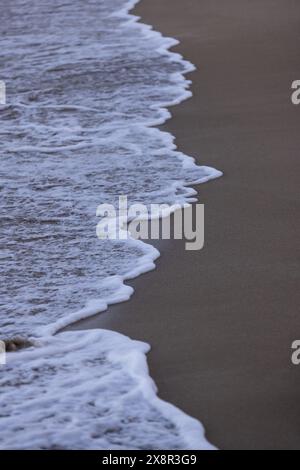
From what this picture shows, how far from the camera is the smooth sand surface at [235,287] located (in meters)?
2.83

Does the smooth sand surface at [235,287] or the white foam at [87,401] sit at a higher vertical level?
the smooth sand surface at [235,287]

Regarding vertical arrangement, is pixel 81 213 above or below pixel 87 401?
above

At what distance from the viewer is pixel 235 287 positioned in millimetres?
3641

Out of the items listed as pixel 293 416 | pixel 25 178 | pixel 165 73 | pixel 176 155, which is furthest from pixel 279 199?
pixel 165 73

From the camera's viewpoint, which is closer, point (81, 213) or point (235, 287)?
point (235, 287)

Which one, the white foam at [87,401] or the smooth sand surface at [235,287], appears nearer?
the white foam at [87,401]

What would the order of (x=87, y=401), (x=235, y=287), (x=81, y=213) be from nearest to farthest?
(x=87, y=401) < (x=235, y=287) < (x=81, y=213)

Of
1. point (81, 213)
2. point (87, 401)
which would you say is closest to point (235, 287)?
point (87, 401)

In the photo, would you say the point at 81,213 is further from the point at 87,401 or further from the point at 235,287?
the point at 87,401

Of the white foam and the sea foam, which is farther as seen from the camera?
the sea foam

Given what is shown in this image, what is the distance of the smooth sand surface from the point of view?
9.29 ft

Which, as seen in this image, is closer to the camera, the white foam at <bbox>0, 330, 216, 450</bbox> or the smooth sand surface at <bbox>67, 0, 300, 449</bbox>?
the white foam at <bbox>0, 330, 216, 450</bbox>

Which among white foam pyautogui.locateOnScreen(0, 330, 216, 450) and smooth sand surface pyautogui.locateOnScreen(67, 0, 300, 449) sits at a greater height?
smooth sand surface pyautogui.locateOnScreen(67, 0, 300, 449)

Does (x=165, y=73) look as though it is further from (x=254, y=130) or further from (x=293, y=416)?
(x=293, y=416)
